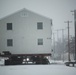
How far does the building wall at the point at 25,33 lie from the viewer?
39094mm

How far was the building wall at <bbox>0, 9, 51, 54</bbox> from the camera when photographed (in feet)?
128

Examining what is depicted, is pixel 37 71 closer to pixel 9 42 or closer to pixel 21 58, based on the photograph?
pixel 9 42

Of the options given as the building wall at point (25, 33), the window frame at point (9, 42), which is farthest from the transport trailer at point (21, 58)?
the window frame at point (9, 42)

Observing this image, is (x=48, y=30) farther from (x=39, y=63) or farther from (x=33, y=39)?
(x=39, y=63)

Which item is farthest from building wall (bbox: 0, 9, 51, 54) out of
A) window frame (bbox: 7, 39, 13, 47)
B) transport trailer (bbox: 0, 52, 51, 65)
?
transport trailer (bbox: 0, 52, 51, 65)

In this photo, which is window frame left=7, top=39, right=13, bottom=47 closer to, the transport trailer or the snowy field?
the transport trailer

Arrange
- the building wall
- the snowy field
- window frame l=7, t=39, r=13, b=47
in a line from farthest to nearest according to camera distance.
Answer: window frame l=7, t=39, r=13, b=47 → the building wall → the snowy field

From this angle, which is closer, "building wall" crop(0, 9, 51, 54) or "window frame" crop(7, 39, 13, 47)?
"building wall" crop(0, 9, 51, 54)

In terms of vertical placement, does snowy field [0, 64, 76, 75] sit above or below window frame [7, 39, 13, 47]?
below

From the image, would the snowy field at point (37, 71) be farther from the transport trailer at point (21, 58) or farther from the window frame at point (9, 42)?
the transport trailer at point (21, 58)

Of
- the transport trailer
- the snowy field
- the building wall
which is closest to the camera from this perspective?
the snowy field


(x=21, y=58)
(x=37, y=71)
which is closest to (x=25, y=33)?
(x=21, y=58)

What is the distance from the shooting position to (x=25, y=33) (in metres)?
39.4

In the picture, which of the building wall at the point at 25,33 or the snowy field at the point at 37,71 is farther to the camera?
the building wall at the point at 25,33
